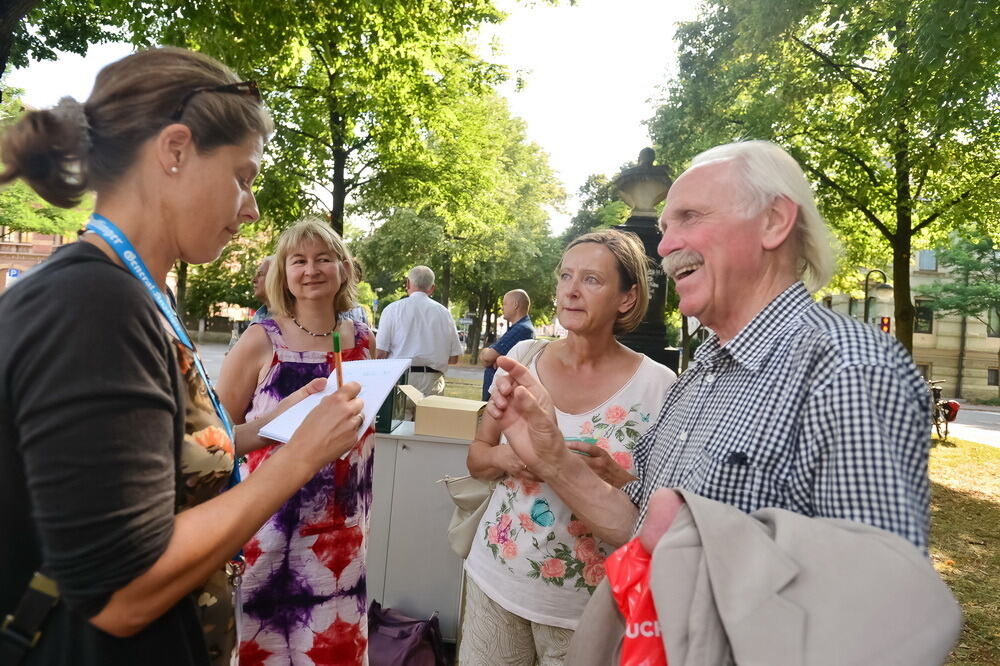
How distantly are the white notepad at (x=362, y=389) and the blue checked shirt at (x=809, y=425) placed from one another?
2.46 feet

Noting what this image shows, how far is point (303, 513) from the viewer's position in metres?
2.45

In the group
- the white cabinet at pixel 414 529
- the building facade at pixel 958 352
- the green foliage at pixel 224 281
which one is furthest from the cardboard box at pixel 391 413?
the building facade at pixel 958 352

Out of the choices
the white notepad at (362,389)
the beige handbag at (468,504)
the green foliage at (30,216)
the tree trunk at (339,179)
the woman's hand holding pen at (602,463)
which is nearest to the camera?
the white notepad at (362,389)

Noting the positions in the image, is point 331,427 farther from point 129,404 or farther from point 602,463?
point 602,463

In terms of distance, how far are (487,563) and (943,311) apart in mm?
37790

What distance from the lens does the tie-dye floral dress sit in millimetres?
2365

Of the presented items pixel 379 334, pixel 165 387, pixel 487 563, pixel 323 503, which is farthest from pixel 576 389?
pixel 379 334

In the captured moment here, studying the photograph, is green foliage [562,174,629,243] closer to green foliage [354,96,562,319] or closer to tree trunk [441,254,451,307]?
green foliage [354,96,562,319]

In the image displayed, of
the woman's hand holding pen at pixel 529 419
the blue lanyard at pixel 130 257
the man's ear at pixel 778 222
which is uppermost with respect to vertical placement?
the man's ear at pixel 778 222

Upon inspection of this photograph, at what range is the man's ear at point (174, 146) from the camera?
1215 mm

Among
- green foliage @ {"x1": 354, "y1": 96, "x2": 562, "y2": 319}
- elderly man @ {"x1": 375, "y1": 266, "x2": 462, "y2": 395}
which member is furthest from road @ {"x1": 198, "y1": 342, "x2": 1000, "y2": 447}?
elderly man @ {"x1": 375, "y1": 266, "x2": 462, "y2": 395}

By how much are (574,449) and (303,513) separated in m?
1.05

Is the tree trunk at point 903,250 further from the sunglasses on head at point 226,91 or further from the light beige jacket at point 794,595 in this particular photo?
the sunglasses on head at point 226,91

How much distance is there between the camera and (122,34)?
10000 mm
